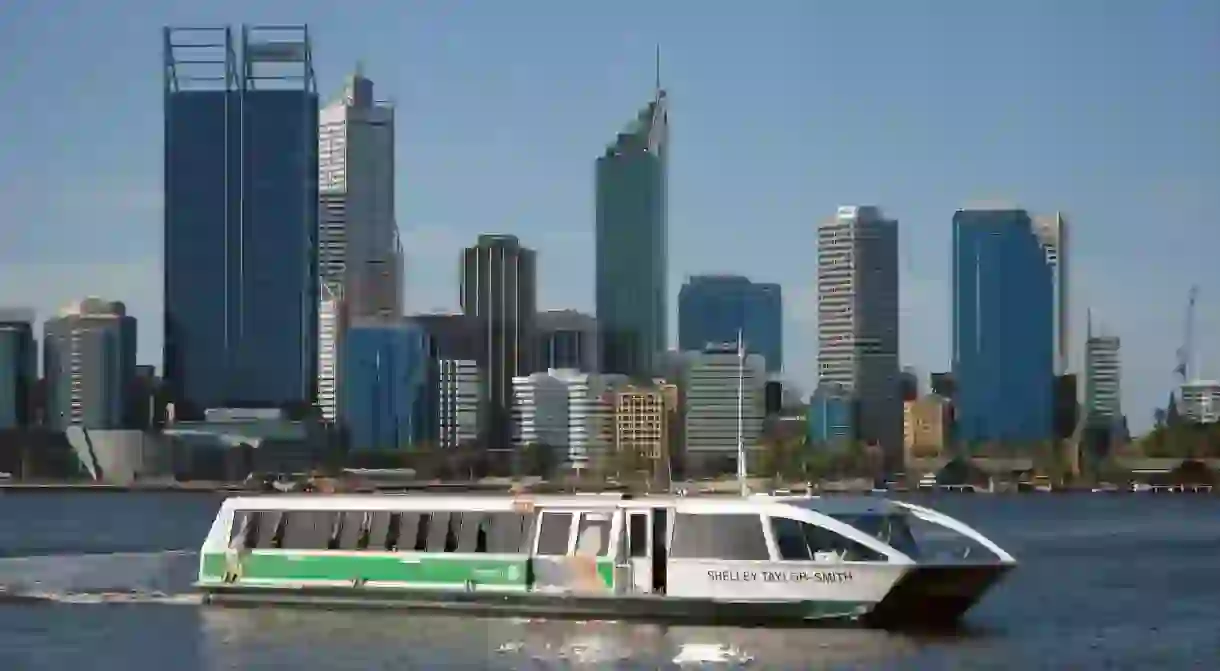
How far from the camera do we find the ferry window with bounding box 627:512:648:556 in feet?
158

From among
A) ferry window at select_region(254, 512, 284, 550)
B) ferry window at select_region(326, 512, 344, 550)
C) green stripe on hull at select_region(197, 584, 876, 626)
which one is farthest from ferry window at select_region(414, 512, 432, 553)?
ferry window at select_region(254, 512, 284, 550)

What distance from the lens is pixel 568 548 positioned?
49062mm

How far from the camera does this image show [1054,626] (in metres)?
54.1

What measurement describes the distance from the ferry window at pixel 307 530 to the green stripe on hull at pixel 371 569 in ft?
0.99

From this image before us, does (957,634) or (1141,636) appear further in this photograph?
(1141,636)

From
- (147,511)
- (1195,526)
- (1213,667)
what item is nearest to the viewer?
(1213,667)

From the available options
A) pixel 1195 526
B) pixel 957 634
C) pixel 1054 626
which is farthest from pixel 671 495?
pixel 1195 526

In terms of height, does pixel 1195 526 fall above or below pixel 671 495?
below

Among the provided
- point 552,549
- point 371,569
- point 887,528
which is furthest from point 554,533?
point 887,528

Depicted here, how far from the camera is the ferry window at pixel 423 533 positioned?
168 feet

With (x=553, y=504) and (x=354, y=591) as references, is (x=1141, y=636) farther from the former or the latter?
(x=354, y=591)

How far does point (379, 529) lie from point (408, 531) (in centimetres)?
78

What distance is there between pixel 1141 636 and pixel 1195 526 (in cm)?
9181

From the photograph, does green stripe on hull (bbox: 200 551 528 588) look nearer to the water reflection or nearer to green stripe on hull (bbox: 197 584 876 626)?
green stripe on hull (bbox: 197 584 876 626)
